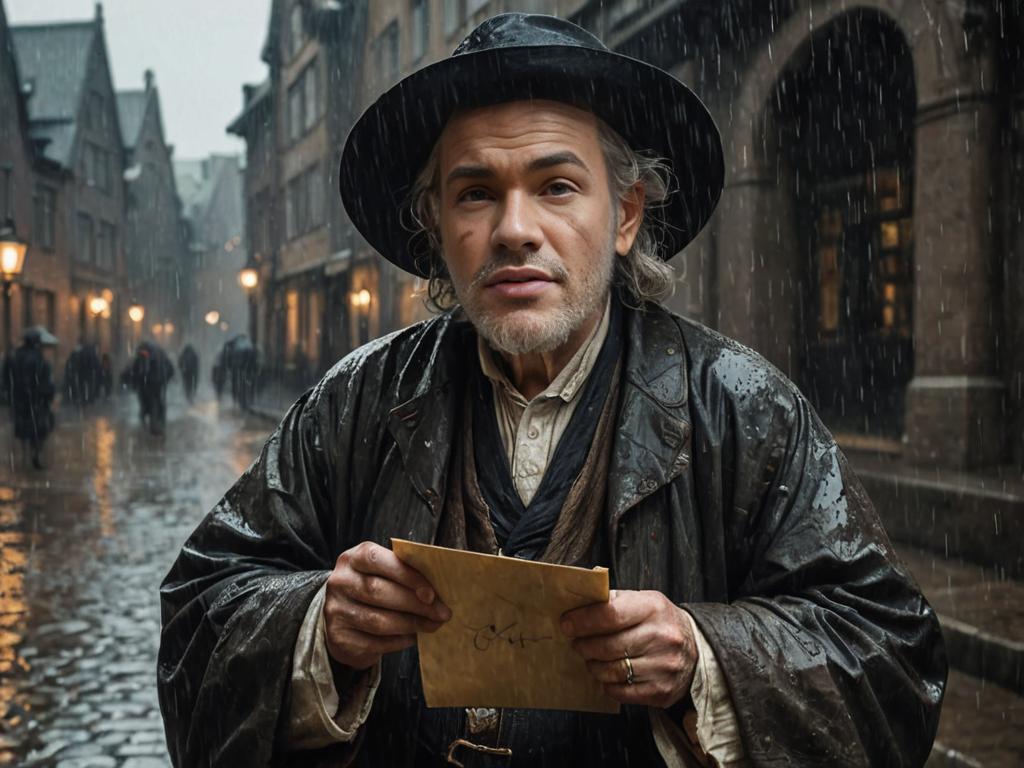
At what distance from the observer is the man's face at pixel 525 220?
6.75 ft

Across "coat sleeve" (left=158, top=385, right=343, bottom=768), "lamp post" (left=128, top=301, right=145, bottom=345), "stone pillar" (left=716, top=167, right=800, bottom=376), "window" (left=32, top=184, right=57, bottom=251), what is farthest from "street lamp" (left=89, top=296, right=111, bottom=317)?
"coat sleeve" (left=158, top=385, right=343, bottom=768)

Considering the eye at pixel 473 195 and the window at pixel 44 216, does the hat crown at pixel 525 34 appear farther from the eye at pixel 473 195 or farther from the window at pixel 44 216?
the window at pixel 44 216

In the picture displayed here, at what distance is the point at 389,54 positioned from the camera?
26.7 metres

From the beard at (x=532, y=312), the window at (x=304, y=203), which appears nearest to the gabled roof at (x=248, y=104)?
the window at (x=304, y=203)

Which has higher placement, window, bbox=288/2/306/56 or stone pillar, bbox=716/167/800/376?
window, bbox=288/2/306/56

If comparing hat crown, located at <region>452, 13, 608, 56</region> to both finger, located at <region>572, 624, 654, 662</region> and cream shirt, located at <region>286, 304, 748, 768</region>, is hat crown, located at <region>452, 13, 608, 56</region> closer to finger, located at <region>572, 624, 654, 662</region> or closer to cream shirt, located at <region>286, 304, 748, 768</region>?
cream shirt, located at <region>286, 304, 748, 768</region>

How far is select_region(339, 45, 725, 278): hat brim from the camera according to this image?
2070 millimetres

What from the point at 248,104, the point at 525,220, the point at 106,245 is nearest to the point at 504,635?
the point at 525,220

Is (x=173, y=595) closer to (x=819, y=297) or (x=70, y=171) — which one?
(x=819, y=297)

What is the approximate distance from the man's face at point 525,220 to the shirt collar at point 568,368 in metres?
0.07

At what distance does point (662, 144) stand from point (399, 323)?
23.5 m

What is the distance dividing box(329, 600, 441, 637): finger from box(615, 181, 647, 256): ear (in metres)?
1.01

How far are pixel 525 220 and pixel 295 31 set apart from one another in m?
36.9

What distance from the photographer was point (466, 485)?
6.73 feet
